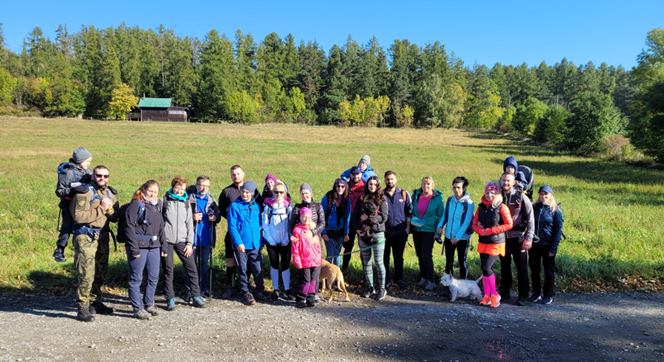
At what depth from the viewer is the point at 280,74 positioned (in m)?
101

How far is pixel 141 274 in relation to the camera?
5.70m

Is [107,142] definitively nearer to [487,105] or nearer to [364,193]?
[364,193]

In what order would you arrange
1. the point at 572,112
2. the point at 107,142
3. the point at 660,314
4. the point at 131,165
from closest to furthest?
the point at 660,314 → the point at 131,165 → the point at 107,142 → the point at 572,112

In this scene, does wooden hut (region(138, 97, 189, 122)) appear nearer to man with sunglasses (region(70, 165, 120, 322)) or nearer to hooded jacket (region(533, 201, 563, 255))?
man with sunglasses (region(70, 165, 120, 322))

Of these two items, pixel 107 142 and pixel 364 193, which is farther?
pixel 107 142

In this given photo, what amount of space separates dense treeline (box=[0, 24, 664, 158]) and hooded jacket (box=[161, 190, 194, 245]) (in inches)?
2301

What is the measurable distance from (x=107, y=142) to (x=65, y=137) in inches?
210

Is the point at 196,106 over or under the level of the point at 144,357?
over

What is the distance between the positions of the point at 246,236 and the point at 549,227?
A: 15.5 feet

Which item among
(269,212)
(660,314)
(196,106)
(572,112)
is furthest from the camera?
(196,106)

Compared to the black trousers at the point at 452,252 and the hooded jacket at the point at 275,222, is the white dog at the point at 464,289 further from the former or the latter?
the hooded jacket at the point at 275,222

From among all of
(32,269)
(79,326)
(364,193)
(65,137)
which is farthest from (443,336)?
(65,137)

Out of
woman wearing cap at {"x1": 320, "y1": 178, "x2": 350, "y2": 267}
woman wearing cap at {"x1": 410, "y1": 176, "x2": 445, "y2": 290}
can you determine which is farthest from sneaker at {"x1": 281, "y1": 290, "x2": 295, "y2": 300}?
woman wearing cap at {"x1": 410, "y1": 176, "x2": 445, "y2": 290}

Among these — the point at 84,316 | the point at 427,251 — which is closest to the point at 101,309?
the point at 84,316
